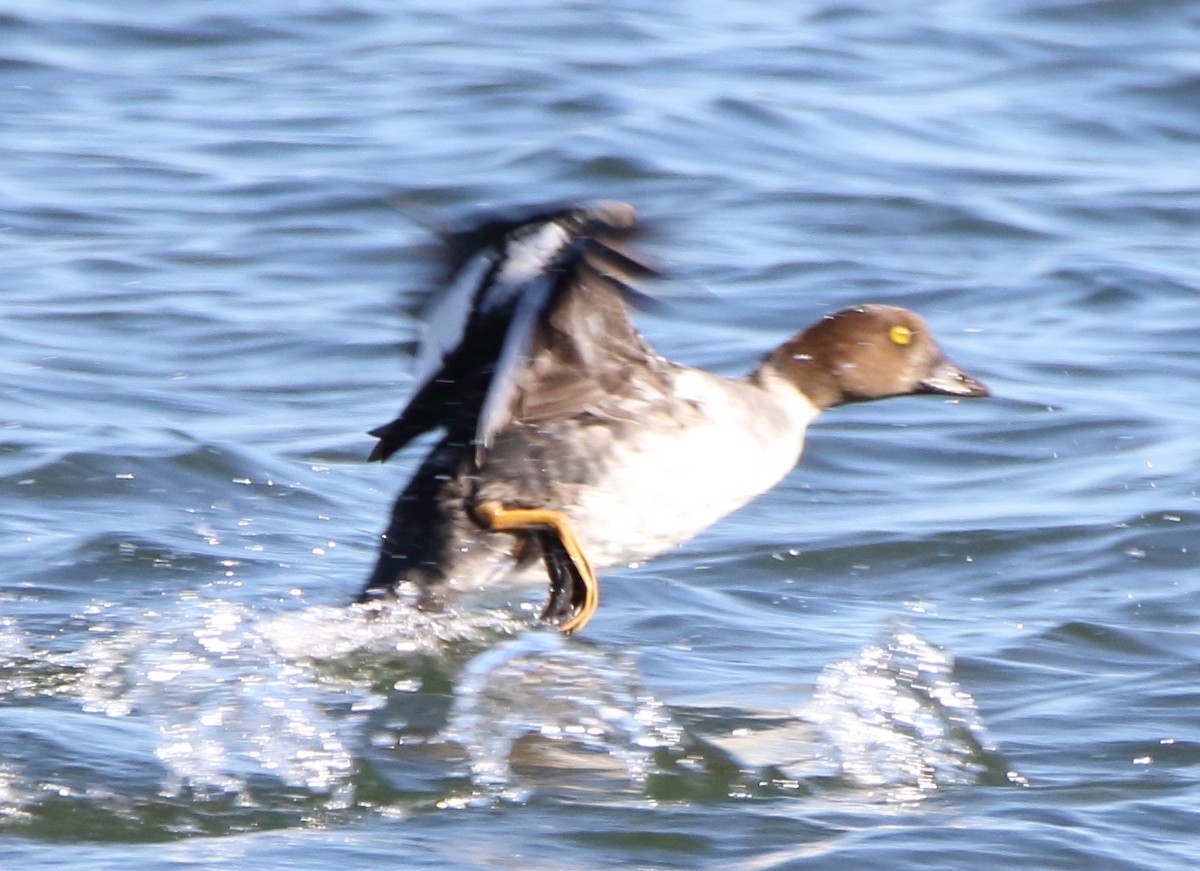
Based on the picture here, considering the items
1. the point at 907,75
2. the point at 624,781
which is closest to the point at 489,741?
the point at 624,781

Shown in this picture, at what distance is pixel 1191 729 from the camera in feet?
18.2

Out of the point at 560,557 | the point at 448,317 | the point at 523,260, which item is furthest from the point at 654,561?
the point at 523,260

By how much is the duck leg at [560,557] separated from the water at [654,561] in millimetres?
175

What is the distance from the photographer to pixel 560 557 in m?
5.97

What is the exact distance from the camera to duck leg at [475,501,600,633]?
5867mm

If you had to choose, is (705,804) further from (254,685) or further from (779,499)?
(779,499)

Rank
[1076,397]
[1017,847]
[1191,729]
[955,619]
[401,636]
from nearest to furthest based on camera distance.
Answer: [1017,847], [1191,729], [401,636], [955,619], [1076,397]

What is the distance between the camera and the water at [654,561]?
493cm

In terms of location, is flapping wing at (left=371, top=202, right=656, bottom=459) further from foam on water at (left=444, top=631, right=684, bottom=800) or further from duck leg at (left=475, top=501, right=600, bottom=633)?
foam on water at (left=444, top=631, right=684, bottom=800)

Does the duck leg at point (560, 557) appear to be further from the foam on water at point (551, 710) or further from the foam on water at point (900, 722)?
the foam on water at point (900, 722)

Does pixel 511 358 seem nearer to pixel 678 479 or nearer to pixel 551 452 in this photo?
pixel 551 452

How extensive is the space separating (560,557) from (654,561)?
4.20 ft

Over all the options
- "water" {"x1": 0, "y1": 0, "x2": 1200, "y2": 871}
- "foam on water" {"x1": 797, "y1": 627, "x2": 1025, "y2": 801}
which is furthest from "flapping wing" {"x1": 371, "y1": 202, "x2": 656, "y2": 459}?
"foam on water" {"x1": 797, "y1": 627, "x2": 1025, "y2": 801}

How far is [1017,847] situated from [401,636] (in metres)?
1.97
